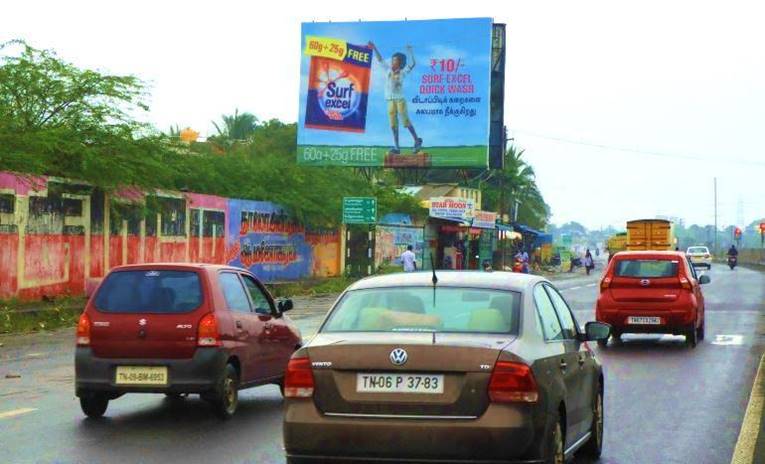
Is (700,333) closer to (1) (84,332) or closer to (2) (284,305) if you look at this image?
(2) (284,305)

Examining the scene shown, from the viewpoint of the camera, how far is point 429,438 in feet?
21.4

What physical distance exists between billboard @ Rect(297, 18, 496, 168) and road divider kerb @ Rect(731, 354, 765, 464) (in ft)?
104

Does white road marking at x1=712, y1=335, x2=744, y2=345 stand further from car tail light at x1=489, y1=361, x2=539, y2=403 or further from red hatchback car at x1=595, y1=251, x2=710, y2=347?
car tail light at x1=489, y1=361, x2=539, y2=403

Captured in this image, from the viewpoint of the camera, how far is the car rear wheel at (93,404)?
36.4 feet

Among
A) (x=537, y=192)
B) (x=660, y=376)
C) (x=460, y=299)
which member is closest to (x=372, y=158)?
(x=660, y=376)

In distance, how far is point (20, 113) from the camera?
28.4 meters

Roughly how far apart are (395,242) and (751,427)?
155ft

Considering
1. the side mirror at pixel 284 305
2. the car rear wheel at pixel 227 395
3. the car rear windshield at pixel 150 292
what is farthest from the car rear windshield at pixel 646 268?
the car rear windshield at pixel 150 292

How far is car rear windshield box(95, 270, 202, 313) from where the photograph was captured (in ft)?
36.5

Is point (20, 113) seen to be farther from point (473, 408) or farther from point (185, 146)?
point (473, 408)

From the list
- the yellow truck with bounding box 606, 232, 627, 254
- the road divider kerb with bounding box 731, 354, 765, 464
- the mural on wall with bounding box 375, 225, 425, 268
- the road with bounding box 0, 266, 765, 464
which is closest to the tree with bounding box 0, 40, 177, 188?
the road with bounding box 0, 266, 765, 464

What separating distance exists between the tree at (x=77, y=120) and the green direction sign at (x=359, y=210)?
1621cm

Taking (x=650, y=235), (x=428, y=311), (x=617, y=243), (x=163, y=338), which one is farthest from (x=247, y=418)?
(x=617, y=243)

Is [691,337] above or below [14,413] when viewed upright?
above
